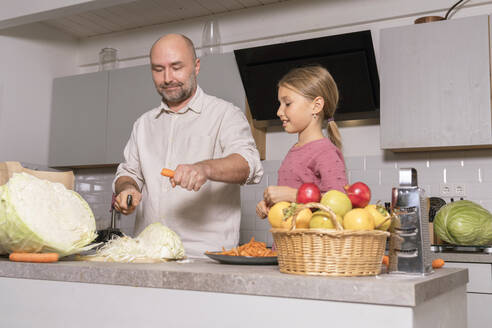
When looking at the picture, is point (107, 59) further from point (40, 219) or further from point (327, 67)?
point (40, 219)

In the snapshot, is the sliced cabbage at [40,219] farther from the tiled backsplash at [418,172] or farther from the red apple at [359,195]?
the tiled backsplash at [418,172]

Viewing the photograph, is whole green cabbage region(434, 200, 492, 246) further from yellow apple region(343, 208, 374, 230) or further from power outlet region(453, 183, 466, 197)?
yellow apple region(343, 208, 374, 230)

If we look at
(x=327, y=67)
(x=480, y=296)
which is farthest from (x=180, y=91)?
(x=480, y=296)

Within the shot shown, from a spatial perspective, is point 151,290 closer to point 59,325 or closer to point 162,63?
point 59,325

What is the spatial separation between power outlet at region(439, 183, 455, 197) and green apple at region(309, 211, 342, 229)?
233 centimetres

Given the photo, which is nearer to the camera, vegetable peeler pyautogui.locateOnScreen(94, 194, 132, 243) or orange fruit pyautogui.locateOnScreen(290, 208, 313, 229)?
orange fruit pyautogui.locateOnScreen(290, 208, 313, 229)

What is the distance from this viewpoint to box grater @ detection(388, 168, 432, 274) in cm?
115

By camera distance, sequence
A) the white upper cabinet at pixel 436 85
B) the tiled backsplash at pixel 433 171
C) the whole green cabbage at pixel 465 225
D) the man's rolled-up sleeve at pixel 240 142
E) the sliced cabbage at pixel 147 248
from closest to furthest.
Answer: the sliced cabbage at pixel 147 248 < the man's rolled-up sleeve at pixel 240 142 < the whole green cabbage at pixel 465 225 < the white upper cabinet at pixel 436 85 < the tiled backsplash at pixel 433 171

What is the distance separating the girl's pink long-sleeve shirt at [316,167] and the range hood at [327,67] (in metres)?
1.54

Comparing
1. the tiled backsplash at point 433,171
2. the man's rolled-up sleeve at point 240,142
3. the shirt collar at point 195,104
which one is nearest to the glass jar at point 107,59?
the tiled backsplash at point 433,171

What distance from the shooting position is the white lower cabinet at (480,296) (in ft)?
7.95

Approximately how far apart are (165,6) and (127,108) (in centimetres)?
86

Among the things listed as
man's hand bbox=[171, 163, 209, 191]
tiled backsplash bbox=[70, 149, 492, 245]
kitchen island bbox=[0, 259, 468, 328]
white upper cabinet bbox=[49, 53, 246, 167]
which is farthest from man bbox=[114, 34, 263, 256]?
tiled backsplash bbox=[70, 149, 492, 245]

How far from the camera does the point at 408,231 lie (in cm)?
117
